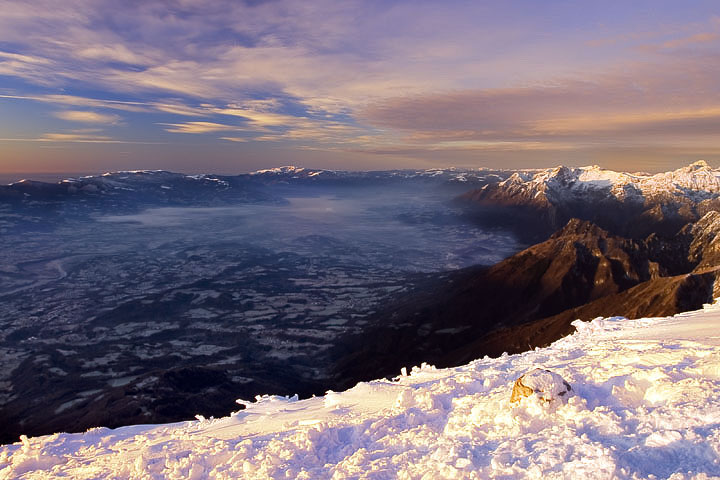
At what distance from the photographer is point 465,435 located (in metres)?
14.0

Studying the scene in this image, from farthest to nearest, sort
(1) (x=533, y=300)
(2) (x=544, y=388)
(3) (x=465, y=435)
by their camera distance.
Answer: (1) (x=533, y=300), (2) (x=544, y=388), (3) (x=465, y=435)

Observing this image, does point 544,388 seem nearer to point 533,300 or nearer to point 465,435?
point 465,435

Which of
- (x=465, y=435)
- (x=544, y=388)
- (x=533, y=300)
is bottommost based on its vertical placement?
(x=533, y=300)

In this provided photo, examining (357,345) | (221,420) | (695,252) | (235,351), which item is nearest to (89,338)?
(235,351)

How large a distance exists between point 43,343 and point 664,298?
193641 mm

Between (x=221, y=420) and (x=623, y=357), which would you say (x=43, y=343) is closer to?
(x=221, y=420)

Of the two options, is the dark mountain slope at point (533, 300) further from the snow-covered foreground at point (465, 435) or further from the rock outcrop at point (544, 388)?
the rock outcrop at point (544, 388)

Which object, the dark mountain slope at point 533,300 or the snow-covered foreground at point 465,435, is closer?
the snow-covered foreground at point 465,435

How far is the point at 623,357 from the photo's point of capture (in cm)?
1833

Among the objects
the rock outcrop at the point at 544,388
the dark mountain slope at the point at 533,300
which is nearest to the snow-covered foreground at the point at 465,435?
the rock outcrop at the point at 544,388


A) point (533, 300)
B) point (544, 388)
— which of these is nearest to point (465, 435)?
point (544, 388)

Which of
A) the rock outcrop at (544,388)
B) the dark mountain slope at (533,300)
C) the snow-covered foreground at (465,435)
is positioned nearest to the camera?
the snow-covered foreground at (465,435)

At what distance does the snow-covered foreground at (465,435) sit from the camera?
1179cm

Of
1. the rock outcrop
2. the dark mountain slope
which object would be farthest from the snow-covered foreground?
the dark mountain slope
